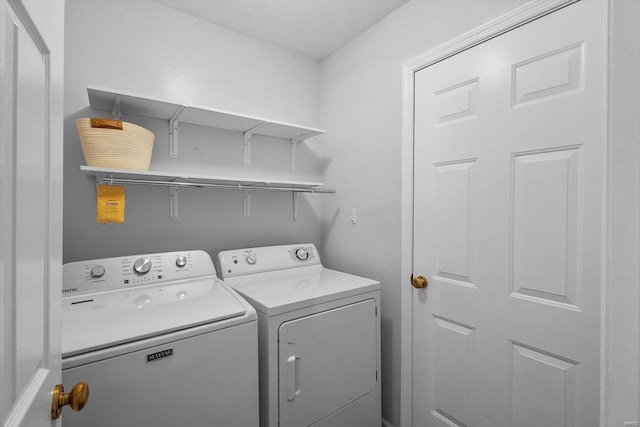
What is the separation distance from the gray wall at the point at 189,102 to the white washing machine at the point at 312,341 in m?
0.35

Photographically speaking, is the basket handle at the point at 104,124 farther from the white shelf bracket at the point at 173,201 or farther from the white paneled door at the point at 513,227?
the white paneled door at the point at 513,227

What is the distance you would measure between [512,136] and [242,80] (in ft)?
5.65

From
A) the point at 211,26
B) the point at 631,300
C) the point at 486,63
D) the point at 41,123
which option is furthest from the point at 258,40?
the point at 631,300

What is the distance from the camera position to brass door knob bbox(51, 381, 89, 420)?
589 mm

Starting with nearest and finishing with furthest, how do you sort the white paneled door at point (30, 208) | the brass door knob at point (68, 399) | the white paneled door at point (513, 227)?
the white paneled door at point (30, 208) < the brass door knob at point (68, 399) < the white paneled door at point (513, 227)

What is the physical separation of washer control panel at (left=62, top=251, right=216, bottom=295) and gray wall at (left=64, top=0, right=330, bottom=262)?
19cm

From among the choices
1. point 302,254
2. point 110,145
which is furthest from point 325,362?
point 110,145

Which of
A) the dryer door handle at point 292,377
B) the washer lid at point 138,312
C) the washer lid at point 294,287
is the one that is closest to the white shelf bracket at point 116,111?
the washer lid at point 138,312

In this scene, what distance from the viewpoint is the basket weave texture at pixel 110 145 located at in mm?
1338

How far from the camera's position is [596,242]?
108cm

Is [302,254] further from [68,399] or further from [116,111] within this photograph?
[68,399]

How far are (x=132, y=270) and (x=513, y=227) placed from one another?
1882 millimetres

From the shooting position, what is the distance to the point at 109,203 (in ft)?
4.55

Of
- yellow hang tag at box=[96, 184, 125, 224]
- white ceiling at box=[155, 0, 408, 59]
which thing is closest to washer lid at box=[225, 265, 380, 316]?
yellow hang tag at box=[96, 184, 125, 224]
